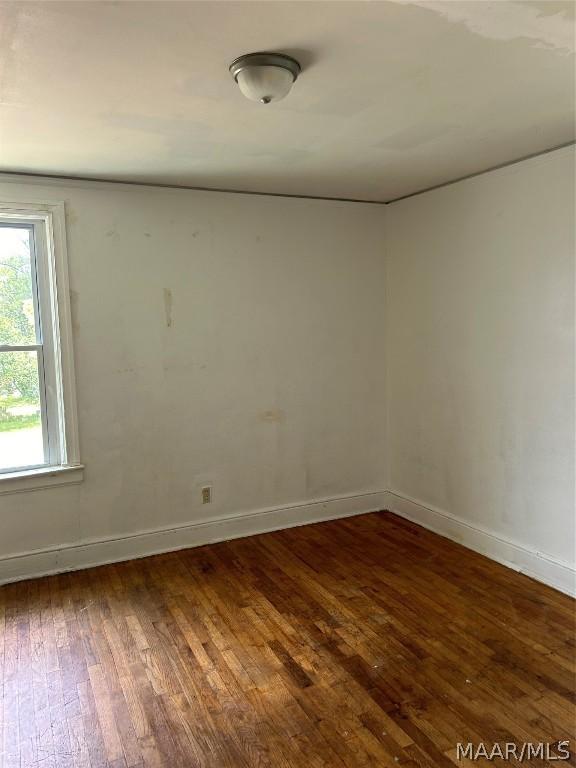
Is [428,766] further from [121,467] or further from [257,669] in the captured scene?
[121,467]

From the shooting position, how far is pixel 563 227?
10.0 feet

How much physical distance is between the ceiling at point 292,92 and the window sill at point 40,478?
5.70 feet

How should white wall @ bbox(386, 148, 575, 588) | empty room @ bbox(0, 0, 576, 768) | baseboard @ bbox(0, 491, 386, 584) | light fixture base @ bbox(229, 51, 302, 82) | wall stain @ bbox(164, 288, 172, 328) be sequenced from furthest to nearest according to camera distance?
wall stain @ bbox(164, 288, 172, 328), baseboard @ bbox(0, 491, 386, 584), white wall @ bbox(386, 148, 575, 588), empty room @ bbox(0, 0, 576, 768), light fixture base @ bbox(229, 51, 302, 82)

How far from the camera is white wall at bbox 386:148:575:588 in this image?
10.3ft

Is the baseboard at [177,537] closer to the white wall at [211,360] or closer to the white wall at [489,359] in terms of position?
the white wall at [211,360]

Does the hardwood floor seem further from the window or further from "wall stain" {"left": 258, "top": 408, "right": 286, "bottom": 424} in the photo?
"wall stain" {"left": 258, "top": 408, "right": 286, "bottom": 424}

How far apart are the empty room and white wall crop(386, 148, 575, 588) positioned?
2 centimetres

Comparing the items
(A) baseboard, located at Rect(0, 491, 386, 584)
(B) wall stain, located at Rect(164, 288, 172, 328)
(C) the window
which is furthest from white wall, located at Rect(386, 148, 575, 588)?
(C) the window

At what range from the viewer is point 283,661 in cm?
261

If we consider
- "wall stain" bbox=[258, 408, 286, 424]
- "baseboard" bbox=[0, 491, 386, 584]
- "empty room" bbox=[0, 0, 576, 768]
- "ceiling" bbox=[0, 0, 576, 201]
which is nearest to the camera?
"ceiling" bbox=[0, 0, 576, 201]

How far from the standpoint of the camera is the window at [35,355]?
3.41m

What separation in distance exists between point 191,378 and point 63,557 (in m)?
1.36

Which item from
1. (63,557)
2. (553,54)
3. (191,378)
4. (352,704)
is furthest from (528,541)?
(63,557)

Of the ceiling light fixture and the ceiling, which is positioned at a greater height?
the ceiling
